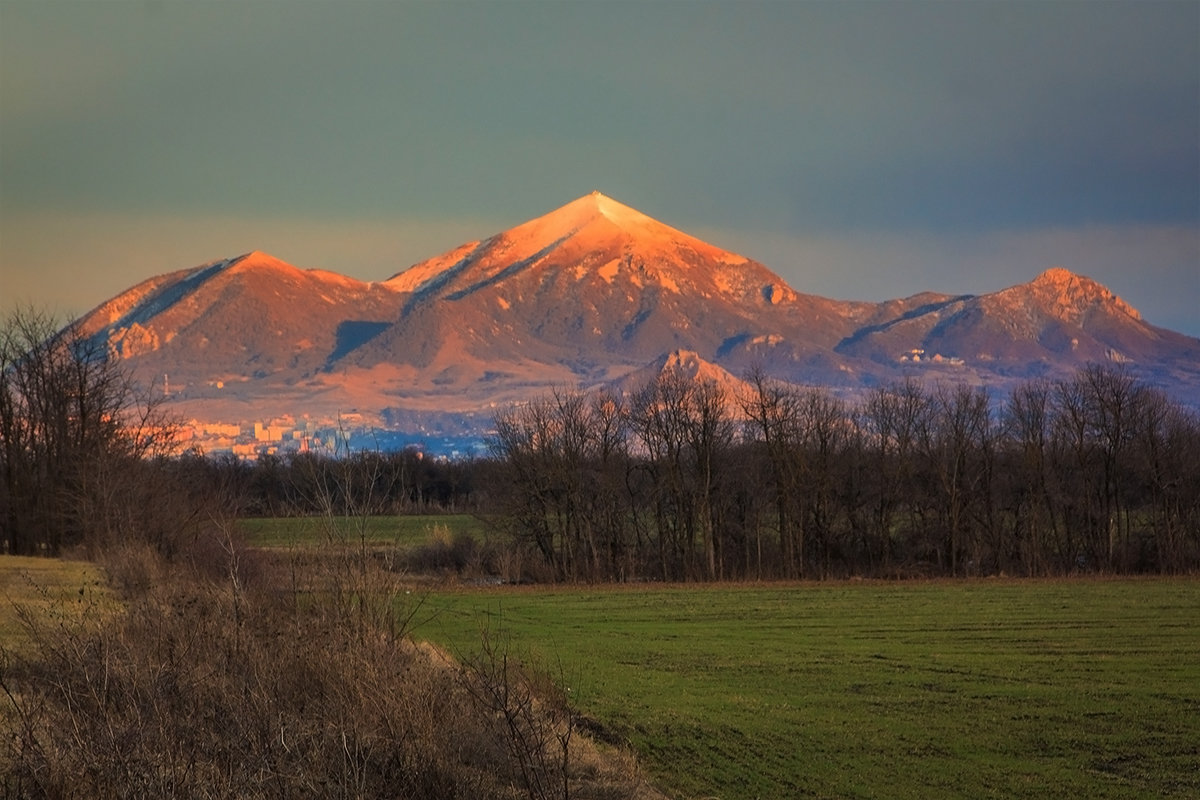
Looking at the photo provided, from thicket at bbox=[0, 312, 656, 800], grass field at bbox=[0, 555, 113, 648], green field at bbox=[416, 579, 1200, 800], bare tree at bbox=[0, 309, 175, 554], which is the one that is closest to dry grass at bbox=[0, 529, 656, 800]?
thicket at bbox=[0, 312, 656, 800]

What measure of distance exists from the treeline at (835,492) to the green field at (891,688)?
51.3 feet

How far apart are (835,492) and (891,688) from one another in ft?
138

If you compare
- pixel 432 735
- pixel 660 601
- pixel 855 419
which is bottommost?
pixel 660 601

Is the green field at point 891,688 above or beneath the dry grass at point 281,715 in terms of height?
beneath

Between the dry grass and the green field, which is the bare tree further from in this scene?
the dry grass

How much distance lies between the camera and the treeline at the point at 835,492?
63438 millimetres

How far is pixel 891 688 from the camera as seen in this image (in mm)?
24094

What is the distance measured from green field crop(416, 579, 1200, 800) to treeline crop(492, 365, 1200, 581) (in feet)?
51.3

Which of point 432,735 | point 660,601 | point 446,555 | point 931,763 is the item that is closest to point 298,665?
point 432,735

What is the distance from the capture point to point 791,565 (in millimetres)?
63750

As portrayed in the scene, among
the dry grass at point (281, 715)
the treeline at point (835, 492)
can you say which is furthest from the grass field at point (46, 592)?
the treeline at point (835, 492)

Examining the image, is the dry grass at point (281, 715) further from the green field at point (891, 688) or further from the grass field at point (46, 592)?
the green field at point (891, 688)

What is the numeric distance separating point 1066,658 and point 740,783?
16408 mm

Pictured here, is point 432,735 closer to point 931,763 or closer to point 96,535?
point 931,763
